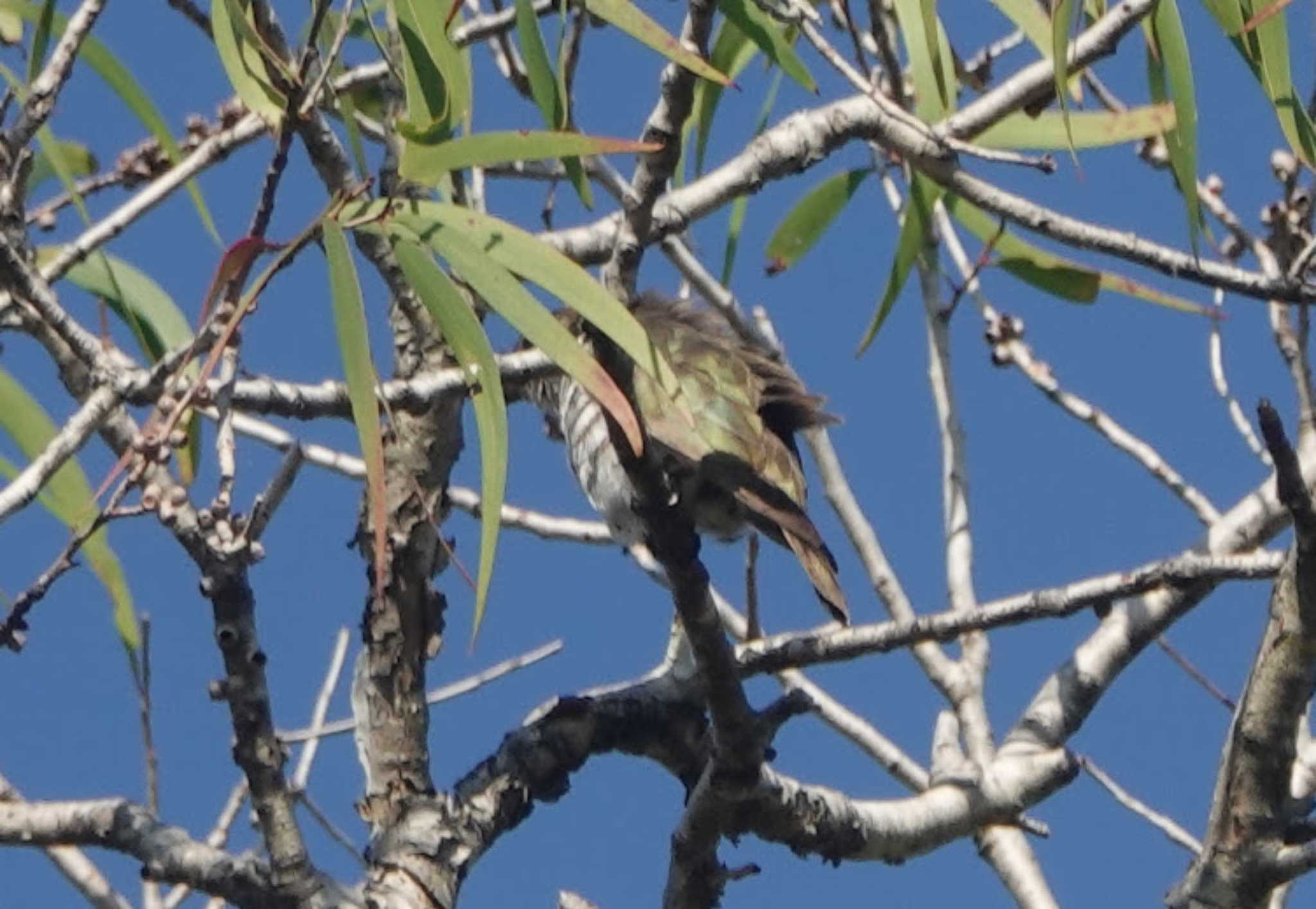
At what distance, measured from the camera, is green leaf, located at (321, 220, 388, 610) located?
6.99 ft

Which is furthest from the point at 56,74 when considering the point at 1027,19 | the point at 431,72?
the point at 1027,19

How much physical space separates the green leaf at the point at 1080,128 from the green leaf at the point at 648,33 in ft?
2.36

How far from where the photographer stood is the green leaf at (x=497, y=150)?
2143 millimetres

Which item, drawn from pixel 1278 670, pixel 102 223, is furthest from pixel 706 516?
pixel 1278 670

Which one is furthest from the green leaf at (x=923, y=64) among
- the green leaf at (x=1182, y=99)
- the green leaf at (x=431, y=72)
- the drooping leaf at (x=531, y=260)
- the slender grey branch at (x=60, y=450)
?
the slender grey branch at (x=60, y=450)

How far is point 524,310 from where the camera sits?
220 centimetres

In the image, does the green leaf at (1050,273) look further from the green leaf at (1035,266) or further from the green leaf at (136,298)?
the green leaf at (136,298)

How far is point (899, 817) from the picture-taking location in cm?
312

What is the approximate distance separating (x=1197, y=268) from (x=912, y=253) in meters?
0.89

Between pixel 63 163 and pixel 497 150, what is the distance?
993mm

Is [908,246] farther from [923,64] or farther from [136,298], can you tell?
[136,298]

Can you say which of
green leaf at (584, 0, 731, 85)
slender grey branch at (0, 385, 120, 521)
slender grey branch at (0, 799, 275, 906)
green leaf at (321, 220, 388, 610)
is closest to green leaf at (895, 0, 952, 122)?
green leaf at (584, 0, 731, 85)

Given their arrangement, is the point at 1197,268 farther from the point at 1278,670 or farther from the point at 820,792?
the point at 820,792

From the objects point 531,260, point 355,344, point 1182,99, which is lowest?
point 355,344
